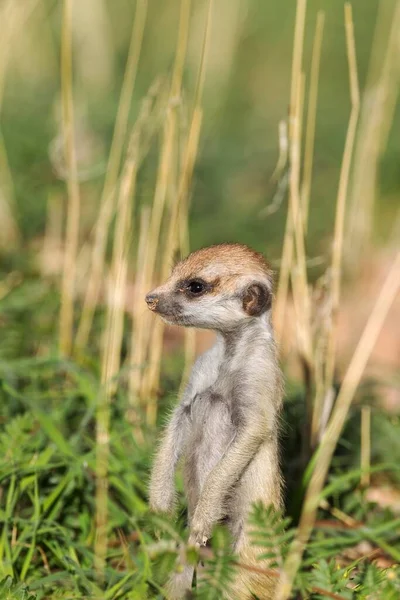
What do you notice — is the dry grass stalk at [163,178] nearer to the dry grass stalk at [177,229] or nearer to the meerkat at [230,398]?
the dry grass stalk at [177,229]

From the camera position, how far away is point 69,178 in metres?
4.93

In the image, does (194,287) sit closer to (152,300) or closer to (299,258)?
(152,300)

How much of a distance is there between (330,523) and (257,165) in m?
5.29

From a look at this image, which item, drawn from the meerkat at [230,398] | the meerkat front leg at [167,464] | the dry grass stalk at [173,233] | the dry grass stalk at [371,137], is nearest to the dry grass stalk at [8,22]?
the dry grass stalk at [173,233]

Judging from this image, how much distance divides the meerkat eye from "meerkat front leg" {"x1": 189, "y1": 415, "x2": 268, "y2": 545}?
0.48m

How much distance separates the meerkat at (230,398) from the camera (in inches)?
130

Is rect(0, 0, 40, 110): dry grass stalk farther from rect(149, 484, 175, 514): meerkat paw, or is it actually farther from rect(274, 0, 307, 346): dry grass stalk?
rect(149, 484, 175, 514): meerkat paw

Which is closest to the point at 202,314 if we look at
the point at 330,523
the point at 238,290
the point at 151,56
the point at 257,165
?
the point at 238,290

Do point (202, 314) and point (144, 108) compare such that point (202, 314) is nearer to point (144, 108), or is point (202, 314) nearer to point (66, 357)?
point (144, 108)

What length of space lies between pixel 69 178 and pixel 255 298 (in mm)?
1820

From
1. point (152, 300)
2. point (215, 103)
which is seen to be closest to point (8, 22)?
point (152, 300)

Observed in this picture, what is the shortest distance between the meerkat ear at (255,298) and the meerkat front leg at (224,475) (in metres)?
0.38

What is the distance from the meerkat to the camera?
3.31 meters

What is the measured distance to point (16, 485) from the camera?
12.9 feet
